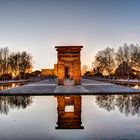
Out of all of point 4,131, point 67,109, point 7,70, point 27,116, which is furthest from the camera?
point 7,70

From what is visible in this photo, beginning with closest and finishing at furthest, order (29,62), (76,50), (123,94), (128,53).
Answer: (123,94) < (76,50) < (128,53) < (29,62)

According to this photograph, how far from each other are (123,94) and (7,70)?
57.2 metres

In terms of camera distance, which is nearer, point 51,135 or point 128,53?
point 51,135

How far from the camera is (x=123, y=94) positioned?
22.9 meters

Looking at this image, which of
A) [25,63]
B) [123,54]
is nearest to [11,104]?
[123,54]

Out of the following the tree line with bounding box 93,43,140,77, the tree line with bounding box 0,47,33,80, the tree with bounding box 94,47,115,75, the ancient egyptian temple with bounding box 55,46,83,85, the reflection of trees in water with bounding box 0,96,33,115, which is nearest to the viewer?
the reflection of trees in water with bounding box 0,96,33,115

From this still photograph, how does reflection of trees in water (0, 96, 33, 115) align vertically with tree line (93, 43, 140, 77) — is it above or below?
below

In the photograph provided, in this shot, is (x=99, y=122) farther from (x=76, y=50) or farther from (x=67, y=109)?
(x=76, y=50)

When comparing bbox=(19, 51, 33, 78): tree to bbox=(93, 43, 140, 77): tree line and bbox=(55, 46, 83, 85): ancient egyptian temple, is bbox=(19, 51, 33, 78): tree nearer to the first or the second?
bbox=(93, 43, 140, 77): tree line

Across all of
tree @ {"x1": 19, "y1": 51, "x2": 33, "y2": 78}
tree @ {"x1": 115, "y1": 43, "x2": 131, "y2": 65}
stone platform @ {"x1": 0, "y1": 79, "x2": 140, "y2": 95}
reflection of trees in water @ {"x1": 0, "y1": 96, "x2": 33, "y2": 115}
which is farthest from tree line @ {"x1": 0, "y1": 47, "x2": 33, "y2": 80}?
reflection of trees in water @ {"x1": 0, "y1": 96, "x2": 33, "y2": 115}

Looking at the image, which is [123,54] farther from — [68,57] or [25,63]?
[68,57]

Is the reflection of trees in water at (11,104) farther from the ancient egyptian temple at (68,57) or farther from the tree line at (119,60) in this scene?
the tree line at (119,60)

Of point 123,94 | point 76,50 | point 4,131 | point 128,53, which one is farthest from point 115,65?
point 4,131

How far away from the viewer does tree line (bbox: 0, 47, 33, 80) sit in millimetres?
75000
